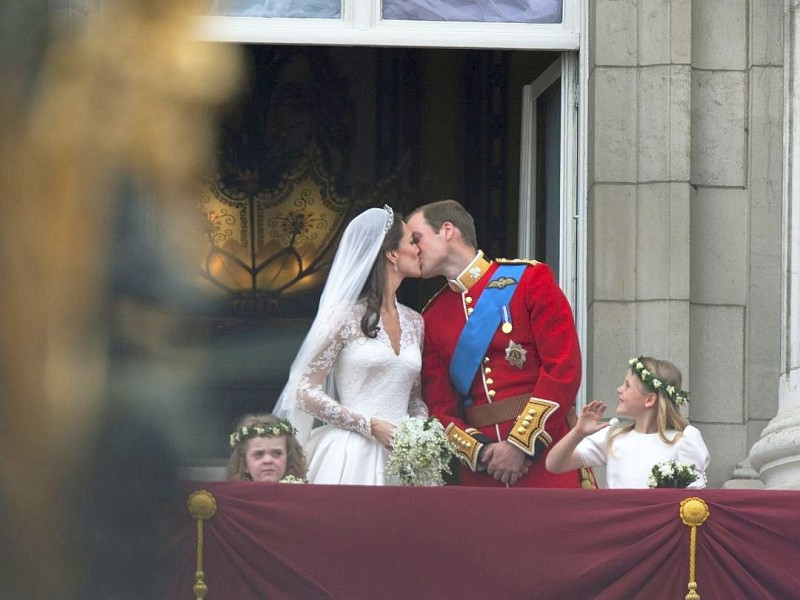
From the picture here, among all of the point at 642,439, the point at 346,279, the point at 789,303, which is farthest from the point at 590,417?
the point at 789,303

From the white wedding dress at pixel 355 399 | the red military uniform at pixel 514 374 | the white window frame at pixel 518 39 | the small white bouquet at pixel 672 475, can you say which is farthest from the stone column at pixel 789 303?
the white wedding dress at pixel 355 399

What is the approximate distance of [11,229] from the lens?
1098mm

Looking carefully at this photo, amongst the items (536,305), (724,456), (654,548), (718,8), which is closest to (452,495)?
(654,548)

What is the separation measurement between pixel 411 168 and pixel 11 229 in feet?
37.8

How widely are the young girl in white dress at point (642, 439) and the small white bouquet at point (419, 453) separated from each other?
1.36ft

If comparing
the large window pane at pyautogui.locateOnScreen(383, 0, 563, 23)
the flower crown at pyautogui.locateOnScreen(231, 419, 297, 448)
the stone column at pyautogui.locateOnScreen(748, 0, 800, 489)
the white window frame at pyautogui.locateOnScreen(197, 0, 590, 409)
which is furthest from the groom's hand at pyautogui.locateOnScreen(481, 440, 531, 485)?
the large window pane at pyautogui.locateOnScreen(383, 0, 563, 23)

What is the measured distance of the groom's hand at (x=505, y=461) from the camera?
6.05m

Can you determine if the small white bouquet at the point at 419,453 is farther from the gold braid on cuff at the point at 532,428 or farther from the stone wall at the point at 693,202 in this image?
the stone wall at the point at 693,202

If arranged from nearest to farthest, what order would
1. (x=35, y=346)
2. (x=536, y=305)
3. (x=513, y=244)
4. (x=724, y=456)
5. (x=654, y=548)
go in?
(x=35, y=346)
(x=654, y=548)
(x=536, y=305)
(x=724, y=456)
(x=513, y=244)

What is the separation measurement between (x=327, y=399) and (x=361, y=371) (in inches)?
6.1

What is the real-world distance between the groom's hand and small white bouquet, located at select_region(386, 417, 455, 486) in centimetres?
26

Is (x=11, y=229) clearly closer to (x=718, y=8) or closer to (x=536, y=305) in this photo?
(x=536, y=305)

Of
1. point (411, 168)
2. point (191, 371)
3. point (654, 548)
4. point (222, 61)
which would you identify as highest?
point (411, 168)

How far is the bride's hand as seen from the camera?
604 cm
